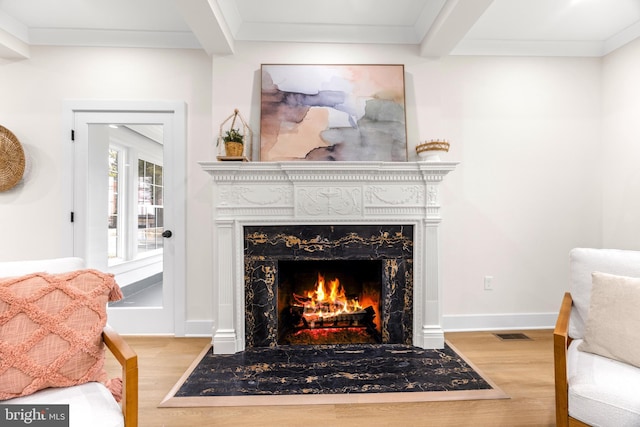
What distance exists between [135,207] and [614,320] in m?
3.37

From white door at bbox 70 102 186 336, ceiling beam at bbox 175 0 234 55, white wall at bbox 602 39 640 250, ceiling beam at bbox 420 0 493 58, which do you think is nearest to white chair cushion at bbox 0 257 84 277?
white door at bbox 70 102 186 336

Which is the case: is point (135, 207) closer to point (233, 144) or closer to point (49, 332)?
point (233, 144)

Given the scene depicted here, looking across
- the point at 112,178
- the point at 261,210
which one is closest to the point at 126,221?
the point at 112,178

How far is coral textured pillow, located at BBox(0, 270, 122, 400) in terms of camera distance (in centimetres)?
120

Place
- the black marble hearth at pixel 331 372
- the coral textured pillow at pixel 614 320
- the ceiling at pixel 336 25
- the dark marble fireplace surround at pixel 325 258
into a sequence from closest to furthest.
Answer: the coral textured pillow at pixel 614 320 → the black marble hearth at pixel 331 372 → the ceiling at pixel 336 25 → the dark marble fireplace surround at pixel 325 258

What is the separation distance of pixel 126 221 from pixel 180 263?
2.03ft

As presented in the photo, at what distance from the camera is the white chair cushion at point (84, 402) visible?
3.67 ft

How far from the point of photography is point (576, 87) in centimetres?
301

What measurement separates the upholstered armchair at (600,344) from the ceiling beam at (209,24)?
106 inches

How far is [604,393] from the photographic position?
1.28 m

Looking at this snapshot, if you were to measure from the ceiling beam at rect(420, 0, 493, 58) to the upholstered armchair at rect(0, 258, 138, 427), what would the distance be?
104 inches

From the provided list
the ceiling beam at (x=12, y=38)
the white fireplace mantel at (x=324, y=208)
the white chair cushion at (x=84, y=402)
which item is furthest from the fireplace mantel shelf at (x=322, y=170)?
the ceiling beam at (x=12, y=38)

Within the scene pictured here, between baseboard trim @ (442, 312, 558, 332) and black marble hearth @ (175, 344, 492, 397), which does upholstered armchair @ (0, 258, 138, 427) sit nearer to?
black marble hearth @ (175, 344, 492, 397)

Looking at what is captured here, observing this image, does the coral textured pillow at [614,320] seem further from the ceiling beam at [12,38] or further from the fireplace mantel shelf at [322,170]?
the ceiling beam at [12,38]
